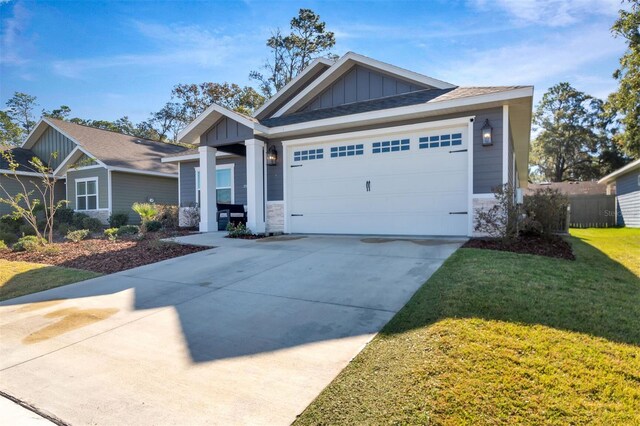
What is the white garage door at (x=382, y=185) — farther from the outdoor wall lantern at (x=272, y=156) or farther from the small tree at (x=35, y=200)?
the small tree at (x=35, y=200)

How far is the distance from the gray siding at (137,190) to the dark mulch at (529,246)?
15694 mm

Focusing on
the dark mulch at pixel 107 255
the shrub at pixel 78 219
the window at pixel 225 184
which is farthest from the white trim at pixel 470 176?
the shrub at pixel 78 219

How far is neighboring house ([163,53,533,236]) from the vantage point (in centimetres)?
795

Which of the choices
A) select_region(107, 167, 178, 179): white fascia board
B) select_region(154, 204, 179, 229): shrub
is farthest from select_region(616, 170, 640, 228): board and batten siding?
select_region(107, 167, 178, 179): white fascia board

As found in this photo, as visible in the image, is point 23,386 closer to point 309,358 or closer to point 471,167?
point 309,358

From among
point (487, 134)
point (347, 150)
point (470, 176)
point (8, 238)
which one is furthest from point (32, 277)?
point (487, 134)

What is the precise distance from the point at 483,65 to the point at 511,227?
6.34m

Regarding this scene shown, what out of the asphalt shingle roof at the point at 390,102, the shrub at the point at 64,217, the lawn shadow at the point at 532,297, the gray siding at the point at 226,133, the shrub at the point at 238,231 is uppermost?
the asphalt shingle roof at the point at 390,102

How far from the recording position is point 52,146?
1906cm

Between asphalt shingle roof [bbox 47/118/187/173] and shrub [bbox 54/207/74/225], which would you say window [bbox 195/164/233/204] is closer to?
asphalt shingle roof [bbox 47/118/187/173]

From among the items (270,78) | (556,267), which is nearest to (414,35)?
(556,267)

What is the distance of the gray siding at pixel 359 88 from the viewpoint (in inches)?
398

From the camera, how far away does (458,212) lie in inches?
323

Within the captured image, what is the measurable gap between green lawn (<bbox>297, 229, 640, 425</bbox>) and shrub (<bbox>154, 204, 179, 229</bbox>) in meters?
12.7
